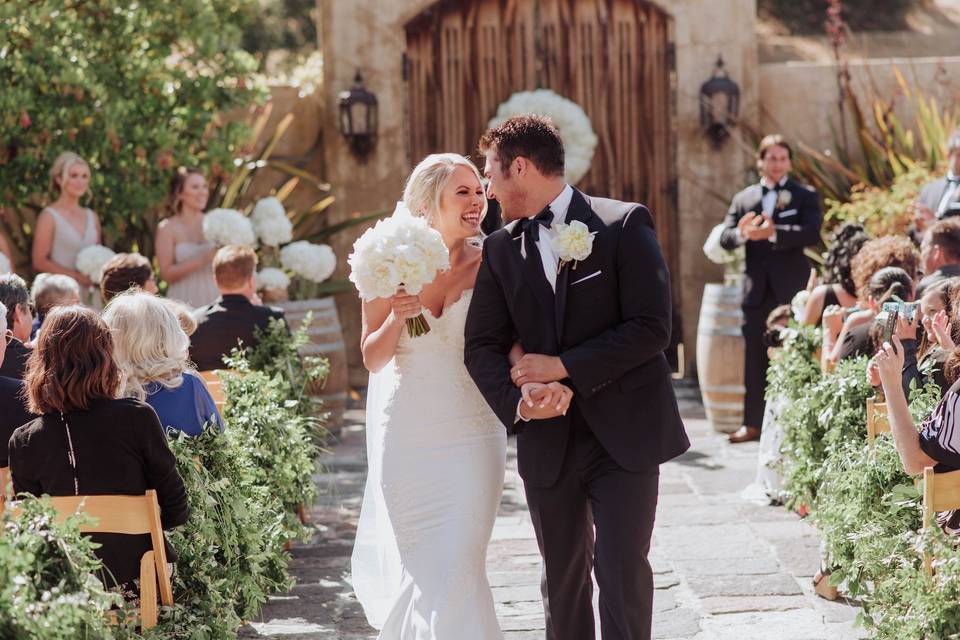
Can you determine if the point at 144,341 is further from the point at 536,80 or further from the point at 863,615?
the point at 536,80

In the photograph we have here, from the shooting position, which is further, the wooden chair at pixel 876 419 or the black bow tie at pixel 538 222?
the wooden chair at pixel 876 419

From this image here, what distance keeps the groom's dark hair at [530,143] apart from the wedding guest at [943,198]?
14.7 feet

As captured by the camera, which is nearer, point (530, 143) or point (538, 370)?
point (538, 370)

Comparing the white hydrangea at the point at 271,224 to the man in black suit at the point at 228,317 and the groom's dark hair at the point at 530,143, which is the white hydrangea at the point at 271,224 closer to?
the man in black suit at the point at 228,317

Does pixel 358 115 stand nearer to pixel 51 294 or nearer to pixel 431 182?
pixel 51 294

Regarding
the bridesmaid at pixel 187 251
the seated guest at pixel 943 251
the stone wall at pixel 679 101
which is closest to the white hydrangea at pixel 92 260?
the bridesmaid at pixel 187 251

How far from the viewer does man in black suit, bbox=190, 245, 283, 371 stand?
6672 mm

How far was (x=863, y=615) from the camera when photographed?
437cm

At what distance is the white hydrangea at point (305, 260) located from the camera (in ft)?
30.5

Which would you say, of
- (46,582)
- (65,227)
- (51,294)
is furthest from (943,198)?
(46,582)

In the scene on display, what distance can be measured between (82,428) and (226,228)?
477 centimetres

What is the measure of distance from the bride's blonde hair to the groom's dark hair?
0.40 meters

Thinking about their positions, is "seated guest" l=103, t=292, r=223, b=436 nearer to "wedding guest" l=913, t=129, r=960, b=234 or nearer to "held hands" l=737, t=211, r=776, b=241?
"held hands" l=737, t=211, r=776, b=241

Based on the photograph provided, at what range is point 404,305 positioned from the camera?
4.22m
